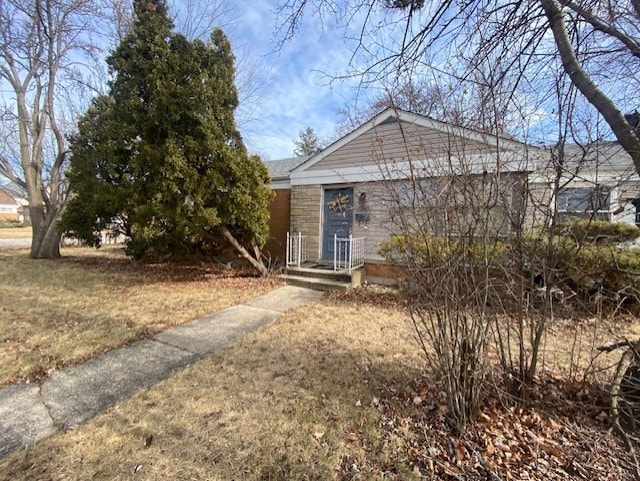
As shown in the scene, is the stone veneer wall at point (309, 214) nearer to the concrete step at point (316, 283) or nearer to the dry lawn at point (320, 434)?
the concrete step at point (316, 283)

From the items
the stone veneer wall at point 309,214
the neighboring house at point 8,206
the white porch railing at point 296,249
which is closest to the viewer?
the white porch railing at point 296,249

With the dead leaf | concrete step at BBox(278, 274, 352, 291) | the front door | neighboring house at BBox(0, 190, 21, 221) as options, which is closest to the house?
the front door

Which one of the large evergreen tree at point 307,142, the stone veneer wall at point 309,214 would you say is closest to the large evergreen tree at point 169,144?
the stone veneer wall at point 309,214

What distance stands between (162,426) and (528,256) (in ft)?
10.9

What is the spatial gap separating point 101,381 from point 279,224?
24.3 feet

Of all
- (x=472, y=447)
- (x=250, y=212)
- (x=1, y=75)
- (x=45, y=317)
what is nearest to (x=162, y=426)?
(x=472, y=447)

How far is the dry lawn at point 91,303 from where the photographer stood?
12.1 ft

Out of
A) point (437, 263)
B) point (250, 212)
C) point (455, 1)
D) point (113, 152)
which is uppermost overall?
point (455, 1)

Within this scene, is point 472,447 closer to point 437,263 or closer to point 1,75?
point 437,263

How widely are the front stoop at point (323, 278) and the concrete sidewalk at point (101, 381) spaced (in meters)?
2.45

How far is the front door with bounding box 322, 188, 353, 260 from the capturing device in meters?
8.73

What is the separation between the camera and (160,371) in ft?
10.7

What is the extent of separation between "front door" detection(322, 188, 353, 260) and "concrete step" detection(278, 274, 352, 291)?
154 centimetres

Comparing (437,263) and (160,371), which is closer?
(437,263)
